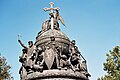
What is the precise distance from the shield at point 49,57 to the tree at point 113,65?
37.7ft

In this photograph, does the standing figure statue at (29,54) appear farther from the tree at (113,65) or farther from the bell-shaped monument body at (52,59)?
the tree at (113,65)

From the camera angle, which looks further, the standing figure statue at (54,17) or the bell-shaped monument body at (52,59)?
the standing figure statue at (54,17)

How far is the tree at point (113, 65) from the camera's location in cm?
2178

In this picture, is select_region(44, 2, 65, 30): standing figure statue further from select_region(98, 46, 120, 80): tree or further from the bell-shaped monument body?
select_region(98, 46, 120, 80): tree

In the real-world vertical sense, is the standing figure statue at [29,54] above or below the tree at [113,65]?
below

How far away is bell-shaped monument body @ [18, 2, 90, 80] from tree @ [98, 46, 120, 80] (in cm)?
1005

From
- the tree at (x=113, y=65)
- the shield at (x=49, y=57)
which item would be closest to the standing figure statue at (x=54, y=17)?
the shield at (x=49, y=57)

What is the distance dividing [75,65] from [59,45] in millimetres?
1342

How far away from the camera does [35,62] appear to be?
11438mm

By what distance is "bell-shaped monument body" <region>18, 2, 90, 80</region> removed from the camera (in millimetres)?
10891

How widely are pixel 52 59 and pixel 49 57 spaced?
0.60ft

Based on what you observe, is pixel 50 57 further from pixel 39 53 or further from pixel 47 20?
pixel 47 20

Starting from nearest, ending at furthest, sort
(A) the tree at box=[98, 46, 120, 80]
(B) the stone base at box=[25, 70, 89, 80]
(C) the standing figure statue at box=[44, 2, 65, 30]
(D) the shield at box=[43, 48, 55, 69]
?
(B) the stone base at box=[25, 70, 89, 80] → (D) the shield at box=[43, 48, 55, 69] → (C) the standing figure statue at box=[44, 2, 65, 30] → (A) the tree at box=[98, 46, 120, 80]

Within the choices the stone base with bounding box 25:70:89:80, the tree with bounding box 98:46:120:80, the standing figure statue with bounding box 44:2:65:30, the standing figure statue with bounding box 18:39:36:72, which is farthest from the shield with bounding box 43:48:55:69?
the tree with bounding box 98:46:120:80
